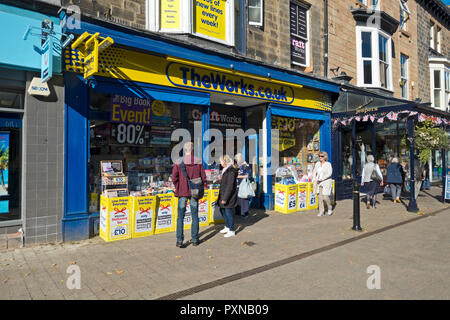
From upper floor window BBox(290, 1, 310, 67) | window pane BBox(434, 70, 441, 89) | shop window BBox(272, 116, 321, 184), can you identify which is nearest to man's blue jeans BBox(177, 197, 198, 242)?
shop window BBox(272, 116, 321, 184)

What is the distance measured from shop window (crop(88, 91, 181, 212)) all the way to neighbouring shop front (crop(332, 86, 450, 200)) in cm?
653

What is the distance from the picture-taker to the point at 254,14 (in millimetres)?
9578

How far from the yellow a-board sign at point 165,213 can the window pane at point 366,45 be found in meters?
11.6

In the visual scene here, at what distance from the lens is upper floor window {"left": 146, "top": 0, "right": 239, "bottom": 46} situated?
7.46 m

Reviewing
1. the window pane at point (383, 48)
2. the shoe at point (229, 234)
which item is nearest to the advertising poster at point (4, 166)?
the shoe at point (229, 234)

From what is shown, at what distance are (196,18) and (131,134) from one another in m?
3.56

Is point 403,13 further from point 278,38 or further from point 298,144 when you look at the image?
point 298,144

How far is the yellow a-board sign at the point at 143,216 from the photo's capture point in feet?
20.6

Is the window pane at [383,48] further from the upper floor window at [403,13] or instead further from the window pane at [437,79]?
the window pane at [437,79]

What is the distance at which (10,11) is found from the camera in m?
5.39

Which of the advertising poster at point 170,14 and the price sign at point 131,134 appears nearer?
the price sign at point 131,134

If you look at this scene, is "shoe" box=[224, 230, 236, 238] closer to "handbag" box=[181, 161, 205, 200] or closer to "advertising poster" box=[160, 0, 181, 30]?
"handbag" box=[181, 161, 205, 200]

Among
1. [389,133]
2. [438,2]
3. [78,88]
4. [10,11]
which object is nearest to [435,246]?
[78,88]

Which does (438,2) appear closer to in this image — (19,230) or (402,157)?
(402,157)
